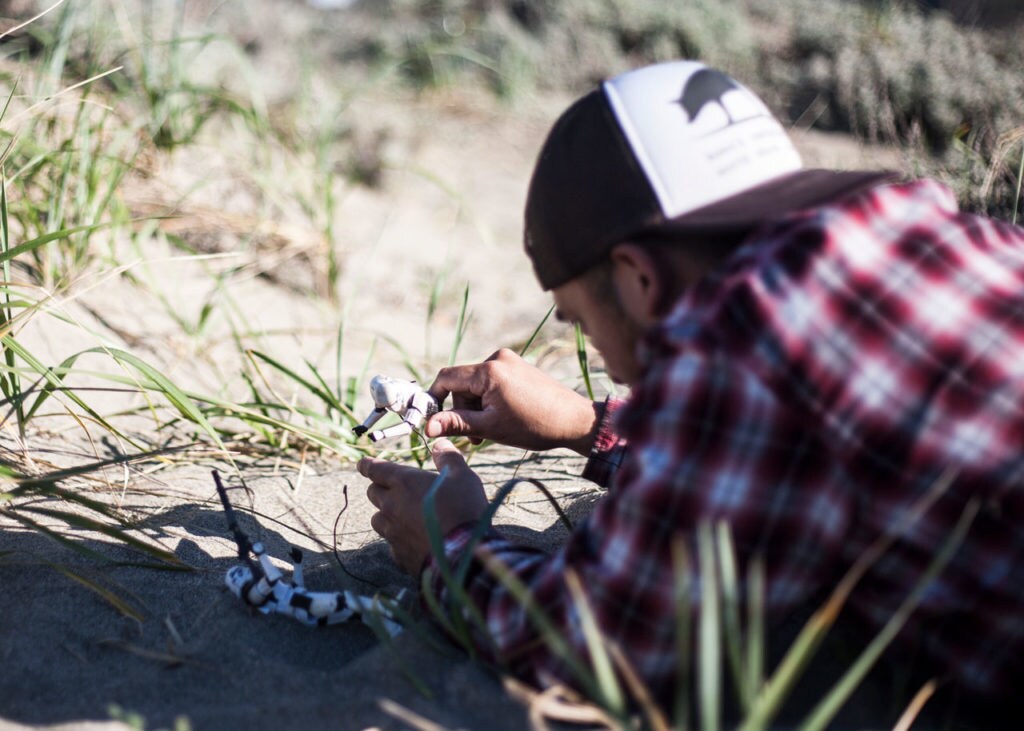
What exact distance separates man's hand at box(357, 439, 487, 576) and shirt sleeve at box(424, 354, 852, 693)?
39 cm

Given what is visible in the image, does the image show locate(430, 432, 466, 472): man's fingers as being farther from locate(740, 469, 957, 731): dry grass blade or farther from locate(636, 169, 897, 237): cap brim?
locate(740, 469, 957, 731): dry grass blade

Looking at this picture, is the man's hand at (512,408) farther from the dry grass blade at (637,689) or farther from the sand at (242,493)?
the dry grass blade at (637,689)

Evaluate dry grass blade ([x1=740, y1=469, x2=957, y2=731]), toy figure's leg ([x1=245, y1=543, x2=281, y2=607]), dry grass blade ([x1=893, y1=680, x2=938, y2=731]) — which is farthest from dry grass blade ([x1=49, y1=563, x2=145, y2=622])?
dry grass blade ([x1=893, y1=680, x2=938, y2=731])

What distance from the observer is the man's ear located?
128 centimetres

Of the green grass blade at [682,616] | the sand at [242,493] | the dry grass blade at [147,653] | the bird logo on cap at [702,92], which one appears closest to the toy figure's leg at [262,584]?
the sand at [242,493]

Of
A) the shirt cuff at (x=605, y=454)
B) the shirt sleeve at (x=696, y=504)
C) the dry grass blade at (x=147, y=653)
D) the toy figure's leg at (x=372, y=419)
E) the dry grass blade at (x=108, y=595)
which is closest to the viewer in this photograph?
the shirt sleeve at (x=696, y=504)

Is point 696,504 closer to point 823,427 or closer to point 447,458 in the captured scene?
point 823,427

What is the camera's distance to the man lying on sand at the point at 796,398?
1073 mm

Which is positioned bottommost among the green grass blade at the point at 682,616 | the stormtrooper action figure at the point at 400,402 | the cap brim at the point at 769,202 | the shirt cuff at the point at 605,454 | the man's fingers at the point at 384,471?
the shirt cuff at the point at 605,454

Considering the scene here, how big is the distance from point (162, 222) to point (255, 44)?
3596 mm

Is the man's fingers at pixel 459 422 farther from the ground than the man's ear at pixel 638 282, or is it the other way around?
the man's ear at pixel 638 282

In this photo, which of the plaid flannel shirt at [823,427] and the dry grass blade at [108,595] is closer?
the plaid flannel shirt at [823,427]

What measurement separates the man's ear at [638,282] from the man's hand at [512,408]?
493 mm

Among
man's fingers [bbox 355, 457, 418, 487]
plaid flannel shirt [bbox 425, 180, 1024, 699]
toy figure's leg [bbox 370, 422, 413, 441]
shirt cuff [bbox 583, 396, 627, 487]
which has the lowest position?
shirt cuff [bbox 583, 396, 627, 487]
